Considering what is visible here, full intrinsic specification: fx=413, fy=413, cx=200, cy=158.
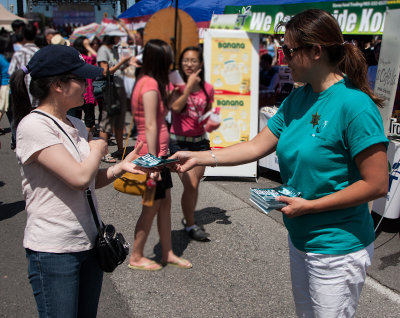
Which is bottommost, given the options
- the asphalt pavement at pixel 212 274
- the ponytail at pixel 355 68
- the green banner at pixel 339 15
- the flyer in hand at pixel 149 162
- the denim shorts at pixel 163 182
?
the asphalt pavement at pixel 212 274

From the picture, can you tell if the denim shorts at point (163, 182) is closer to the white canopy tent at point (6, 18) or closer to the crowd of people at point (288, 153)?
the crowd of people at point (288, 153)

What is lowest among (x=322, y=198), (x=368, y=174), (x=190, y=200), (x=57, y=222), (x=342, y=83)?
(x=190, y=200)

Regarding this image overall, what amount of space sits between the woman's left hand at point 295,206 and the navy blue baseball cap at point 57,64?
2.68ft

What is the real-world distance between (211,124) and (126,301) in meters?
1.47

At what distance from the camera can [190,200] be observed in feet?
10.4

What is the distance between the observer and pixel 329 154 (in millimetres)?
1429

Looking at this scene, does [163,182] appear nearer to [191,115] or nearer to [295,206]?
[191,115]

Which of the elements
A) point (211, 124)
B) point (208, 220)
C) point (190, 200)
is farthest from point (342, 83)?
point (208, 220)

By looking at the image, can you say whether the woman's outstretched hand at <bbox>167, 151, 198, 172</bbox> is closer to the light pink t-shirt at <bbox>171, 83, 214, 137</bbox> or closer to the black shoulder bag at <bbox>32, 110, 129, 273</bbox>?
the light pink t-shirt at <bbox>171, 83, 214, 137</bbox>

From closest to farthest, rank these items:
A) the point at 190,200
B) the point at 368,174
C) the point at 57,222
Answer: the point at 368,174, the point at 57,222, the point at 190,200

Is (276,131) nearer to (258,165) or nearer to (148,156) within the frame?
(148,156)

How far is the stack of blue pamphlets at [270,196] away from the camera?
4.84ft

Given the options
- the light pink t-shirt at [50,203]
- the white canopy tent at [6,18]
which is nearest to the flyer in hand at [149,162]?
the light pink t-shirt at [50,203]

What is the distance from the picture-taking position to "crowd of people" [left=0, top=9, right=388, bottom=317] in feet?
4.59
